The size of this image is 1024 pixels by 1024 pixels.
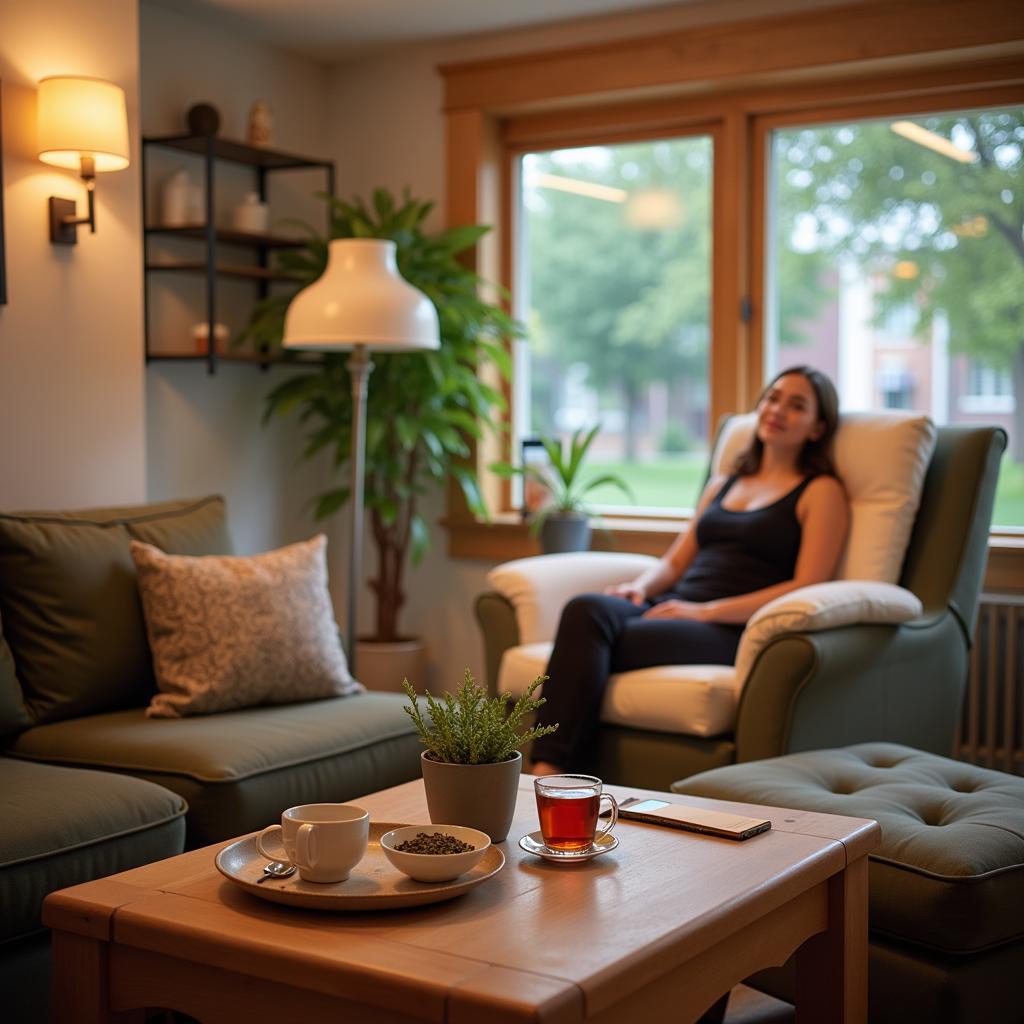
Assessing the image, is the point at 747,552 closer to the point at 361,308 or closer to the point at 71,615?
the point at 361,308

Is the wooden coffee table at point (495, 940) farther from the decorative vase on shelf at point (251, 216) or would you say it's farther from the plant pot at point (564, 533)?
the decorative vase on shelf at point (251, 216)

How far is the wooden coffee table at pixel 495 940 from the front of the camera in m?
1.21

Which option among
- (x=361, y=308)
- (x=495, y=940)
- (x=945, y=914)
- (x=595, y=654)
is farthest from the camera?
(x=361, y=308)

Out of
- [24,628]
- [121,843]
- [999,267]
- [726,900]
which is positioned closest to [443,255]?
[999,267]

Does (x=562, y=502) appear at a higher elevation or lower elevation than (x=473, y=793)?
higher

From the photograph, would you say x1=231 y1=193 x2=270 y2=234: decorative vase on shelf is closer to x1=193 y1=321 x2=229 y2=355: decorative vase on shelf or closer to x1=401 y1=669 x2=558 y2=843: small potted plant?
x1=193 y1=321 x2=229 y2=355: decorative vase on shelf

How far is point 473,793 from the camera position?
159cm

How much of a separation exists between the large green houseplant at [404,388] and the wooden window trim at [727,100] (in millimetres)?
243

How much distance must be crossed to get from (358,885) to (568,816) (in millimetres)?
272

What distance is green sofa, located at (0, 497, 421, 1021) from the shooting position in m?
Result: 1.94

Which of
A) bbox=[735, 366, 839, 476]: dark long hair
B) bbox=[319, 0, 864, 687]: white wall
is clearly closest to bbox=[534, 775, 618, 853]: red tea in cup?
bbox=[735, 366, 839, 476]: dark long hair

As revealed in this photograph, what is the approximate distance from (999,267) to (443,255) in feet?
5.47

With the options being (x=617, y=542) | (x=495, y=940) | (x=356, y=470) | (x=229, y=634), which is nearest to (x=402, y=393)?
(x=356, y=470)

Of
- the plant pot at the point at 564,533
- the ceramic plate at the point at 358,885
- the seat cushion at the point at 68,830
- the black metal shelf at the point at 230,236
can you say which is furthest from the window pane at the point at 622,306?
the ceramic plate at the point at 358,885
